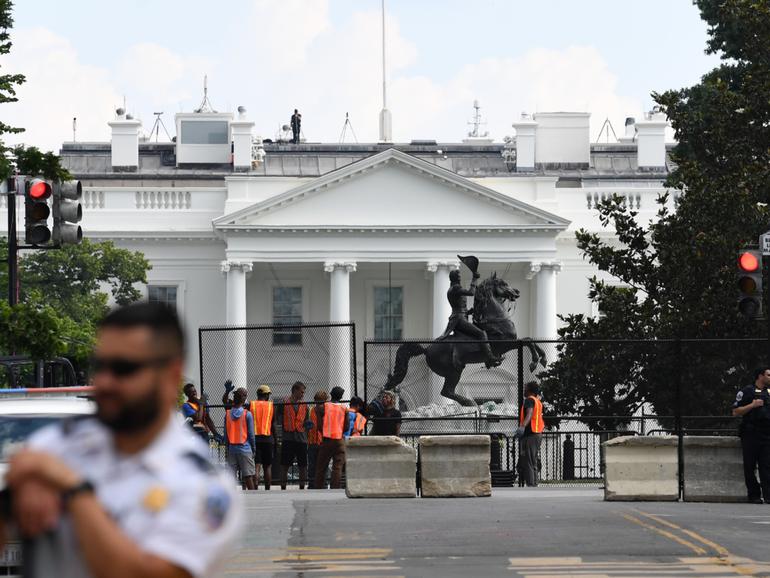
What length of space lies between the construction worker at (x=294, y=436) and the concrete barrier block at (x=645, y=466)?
20.6 feet

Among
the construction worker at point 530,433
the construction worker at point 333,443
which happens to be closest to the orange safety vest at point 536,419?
the construction worker at point 530,433

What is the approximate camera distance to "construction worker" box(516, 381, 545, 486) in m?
23.8

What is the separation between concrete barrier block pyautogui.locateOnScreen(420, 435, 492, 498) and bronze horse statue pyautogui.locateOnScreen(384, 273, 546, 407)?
517 centimetres

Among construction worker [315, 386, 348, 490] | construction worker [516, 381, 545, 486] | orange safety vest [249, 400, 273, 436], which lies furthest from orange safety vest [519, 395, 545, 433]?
orange safety vest [249, 400, 273, 436]

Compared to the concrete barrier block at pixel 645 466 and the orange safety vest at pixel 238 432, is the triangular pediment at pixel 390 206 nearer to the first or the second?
the orange safety vest at pixel 238 432

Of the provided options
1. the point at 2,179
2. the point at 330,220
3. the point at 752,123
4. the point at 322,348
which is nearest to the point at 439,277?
the point at 330,220

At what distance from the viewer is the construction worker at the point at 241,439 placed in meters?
22.8

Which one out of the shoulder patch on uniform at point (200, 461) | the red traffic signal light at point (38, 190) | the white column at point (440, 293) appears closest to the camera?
the shoulder patch on uniform at point (200, 461)

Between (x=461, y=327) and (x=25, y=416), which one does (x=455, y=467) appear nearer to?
(x=25, y=416)

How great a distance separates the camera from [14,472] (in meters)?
3.33

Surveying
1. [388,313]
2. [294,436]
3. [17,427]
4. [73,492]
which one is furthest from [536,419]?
[388,313]

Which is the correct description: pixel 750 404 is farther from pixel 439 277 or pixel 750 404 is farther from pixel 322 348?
pixel 439 277

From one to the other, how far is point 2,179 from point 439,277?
177 feet

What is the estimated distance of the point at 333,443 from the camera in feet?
78.3
